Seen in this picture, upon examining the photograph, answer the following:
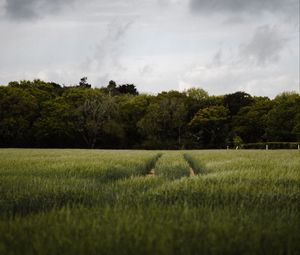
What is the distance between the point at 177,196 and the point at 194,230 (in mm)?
2949

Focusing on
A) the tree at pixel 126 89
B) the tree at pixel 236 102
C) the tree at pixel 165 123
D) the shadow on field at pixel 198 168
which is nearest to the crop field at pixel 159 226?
the shadow on field at pixel 198 168

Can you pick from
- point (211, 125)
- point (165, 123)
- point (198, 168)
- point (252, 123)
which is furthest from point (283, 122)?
point (198, 168)

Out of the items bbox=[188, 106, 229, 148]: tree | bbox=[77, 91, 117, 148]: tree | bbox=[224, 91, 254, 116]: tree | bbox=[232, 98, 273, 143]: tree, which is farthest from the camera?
bbox=[224, 91, 254, 116]: tree

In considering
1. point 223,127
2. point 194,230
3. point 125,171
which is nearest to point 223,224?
point 194,230

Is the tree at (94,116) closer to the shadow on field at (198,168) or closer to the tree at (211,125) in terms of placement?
the tree at (211,125)

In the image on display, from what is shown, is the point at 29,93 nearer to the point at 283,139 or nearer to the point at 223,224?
the point at 283,139

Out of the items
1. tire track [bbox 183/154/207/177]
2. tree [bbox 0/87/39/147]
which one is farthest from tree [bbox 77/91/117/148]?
tire track [bbox 183/154/207/177]

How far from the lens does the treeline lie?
69812mm

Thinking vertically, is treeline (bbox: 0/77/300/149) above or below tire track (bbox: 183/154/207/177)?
above

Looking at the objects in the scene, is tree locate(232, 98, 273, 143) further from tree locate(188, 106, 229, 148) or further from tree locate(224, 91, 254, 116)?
tree locate(224, 91, 254, 116)

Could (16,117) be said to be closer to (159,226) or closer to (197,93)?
(197,93)

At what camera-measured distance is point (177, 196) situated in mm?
7137

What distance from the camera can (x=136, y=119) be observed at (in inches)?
3113

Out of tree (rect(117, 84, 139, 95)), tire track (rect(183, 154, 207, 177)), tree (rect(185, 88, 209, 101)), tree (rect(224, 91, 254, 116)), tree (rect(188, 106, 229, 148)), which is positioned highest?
tree (rect(117, 84, 139, 95))
